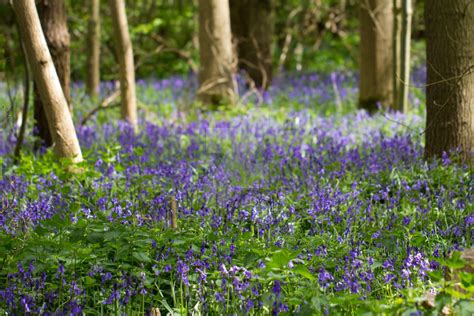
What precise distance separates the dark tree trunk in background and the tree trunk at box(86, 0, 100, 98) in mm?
2598

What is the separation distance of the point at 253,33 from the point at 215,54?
8.52 feet

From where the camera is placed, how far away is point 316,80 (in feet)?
49.4

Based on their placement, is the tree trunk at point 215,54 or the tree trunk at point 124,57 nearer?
the tree trunk at point 124,57

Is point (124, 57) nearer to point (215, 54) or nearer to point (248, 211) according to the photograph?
point (215, 54)

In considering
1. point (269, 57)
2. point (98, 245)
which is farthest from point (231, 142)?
point (269, 57)

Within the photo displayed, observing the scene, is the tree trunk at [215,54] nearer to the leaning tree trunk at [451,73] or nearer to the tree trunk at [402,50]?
the tree trunk at [402,50]

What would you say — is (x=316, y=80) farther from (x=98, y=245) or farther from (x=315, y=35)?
(x=98, y=245)

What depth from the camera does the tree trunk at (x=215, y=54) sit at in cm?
1131

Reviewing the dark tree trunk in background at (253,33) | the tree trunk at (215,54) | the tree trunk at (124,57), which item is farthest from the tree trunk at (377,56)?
the tree trunk at (124,57)

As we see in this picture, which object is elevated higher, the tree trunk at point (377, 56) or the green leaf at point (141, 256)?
the tree trunk at point (377, 56)

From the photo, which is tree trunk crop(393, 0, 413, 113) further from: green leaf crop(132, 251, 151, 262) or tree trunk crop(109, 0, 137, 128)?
green leaf crop(132, 251, 151, 262)

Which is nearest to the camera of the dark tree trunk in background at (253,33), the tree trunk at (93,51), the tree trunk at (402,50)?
the tree trunk at (402,50)

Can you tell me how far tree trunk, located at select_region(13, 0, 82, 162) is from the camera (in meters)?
5.98

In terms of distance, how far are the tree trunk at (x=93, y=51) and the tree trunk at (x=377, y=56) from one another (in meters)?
4.82
